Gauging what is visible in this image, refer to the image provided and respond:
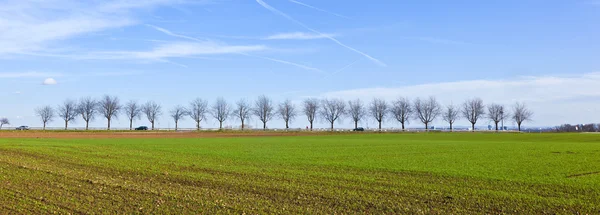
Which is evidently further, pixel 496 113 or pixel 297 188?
→ pixel 496 113

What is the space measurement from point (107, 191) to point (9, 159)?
14779mm

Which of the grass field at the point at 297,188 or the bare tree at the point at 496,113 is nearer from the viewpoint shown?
the grass field at the point at 297,188

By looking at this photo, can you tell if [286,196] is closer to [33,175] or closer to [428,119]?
[33,175]

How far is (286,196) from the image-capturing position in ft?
50.9

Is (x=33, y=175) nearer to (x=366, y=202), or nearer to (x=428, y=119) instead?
(x=366, y=202)

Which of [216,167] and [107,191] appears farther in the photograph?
[216,167]

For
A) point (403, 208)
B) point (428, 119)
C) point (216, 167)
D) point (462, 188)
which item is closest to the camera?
point (403, 208)

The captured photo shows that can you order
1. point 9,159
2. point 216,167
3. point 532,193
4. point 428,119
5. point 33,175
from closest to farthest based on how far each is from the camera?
1. point 532,193
2. point 33,175
3. point 216,167
4. point 9,159
5. point 428,119

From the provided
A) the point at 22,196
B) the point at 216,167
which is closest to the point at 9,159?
the point at 216,167

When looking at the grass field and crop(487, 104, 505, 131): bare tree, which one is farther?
crop(487, 104, 505, 131): bare tree

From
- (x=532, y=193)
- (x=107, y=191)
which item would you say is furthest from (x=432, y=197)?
(x=107, y=191)

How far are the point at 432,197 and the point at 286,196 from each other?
14.6 feet

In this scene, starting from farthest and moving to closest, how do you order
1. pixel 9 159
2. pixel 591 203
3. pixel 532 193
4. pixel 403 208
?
pixel 9 159, pixel 532 193, pixel 591 203, pixel 403 208

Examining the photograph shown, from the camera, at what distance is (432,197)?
51.0 feet
